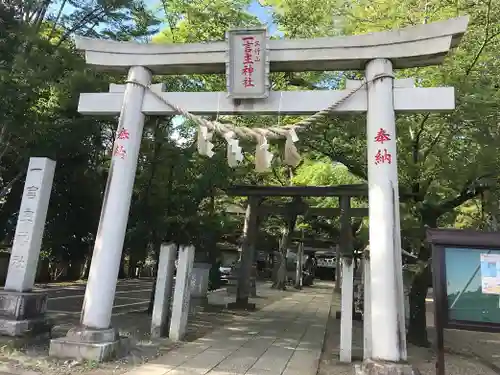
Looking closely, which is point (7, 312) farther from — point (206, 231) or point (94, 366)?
point (206, 231)

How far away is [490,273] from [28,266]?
22.3ft

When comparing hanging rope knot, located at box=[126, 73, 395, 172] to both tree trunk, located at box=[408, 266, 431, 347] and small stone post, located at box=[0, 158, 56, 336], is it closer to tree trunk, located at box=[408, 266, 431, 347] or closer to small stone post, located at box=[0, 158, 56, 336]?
small stone post, located at box=[0, 158, 56, 336]

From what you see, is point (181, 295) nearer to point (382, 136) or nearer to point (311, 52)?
point (382, 136)

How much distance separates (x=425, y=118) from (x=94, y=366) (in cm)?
679

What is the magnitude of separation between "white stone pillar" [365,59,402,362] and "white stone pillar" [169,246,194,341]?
377 centimetres

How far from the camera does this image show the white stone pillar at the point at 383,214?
18.0 ft

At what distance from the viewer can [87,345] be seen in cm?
595

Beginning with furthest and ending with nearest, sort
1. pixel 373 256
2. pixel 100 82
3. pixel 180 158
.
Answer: pixel 180 158
pixel 100 82
pixel 373 256

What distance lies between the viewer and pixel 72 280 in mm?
21234

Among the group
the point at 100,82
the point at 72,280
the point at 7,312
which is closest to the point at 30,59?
the point at 100,82

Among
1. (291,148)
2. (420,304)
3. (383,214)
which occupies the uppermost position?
(291,148)

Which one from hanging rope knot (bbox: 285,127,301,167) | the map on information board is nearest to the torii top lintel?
hanging rope knot (bbox: 285,127,301,167)

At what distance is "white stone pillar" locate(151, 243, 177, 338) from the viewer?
807 cm

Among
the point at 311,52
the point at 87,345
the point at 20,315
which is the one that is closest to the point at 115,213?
the point at 87,345
